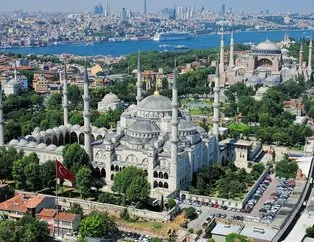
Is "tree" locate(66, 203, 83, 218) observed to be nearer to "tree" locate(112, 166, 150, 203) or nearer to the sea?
"tree" locate(112, 166, 150, 203)

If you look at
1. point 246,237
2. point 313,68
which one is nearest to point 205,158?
point 246,237

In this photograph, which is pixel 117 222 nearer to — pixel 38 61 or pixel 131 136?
pixel 131 136

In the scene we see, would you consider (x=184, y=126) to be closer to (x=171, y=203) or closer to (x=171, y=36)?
(x=171, y=203)

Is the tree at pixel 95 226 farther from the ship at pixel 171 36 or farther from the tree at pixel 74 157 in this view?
the ship at pixel 171 36

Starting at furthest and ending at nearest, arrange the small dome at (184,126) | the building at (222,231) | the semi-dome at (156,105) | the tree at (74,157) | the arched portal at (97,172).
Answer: the semi-dome at (156,105)
the arched portal at (97,172)
the small dome at (184,126)
the tree at (74,157)
the building at (222,231)

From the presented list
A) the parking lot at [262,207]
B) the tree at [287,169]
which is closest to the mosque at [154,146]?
the parking lot at [262,207]

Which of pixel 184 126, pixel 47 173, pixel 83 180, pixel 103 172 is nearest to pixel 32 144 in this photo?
pixel 103 172
